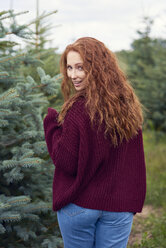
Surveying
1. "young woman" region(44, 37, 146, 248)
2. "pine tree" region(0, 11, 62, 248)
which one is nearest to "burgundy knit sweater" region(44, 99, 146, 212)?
"young woman" region(44, 37, 146, 248)

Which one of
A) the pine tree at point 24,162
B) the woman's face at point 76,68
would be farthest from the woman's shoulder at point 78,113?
the pine tree at point 24,162

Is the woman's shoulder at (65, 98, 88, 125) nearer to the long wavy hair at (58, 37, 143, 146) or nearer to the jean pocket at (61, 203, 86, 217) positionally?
the long wavy hair at (58, 37, 143, 146)

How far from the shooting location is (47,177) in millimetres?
3352

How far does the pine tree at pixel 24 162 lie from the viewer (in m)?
2.76

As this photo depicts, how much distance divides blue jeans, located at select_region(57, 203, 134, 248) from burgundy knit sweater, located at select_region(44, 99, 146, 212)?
0.04 m

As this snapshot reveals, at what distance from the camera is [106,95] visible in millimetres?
1814

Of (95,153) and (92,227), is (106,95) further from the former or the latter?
(92,227)

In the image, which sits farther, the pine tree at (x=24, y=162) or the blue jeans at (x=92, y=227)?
the pine tree at (x=24, y=162)

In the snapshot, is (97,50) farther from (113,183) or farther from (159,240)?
(159,240)

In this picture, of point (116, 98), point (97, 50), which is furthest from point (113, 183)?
point (97, 50)

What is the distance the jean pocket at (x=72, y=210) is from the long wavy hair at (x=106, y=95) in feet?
1.40

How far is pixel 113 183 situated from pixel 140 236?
2498 mm

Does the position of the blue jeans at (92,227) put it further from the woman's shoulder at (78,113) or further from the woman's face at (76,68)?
the woman's face at (76,68)

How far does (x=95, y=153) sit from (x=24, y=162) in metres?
1.00
